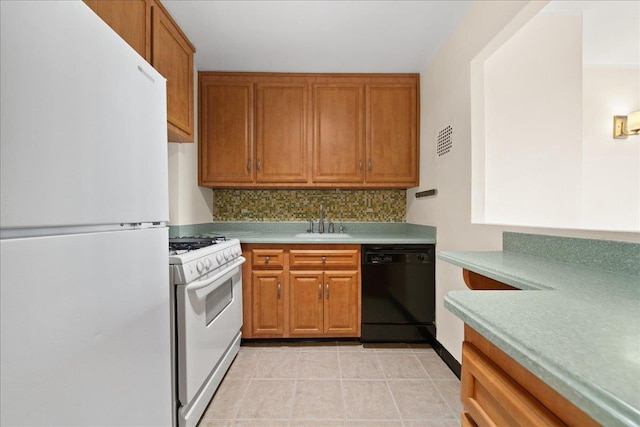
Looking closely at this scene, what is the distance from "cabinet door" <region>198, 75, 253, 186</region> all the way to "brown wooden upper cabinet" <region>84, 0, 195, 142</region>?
1.39 ft

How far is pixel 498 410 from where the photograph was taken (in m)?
0.61

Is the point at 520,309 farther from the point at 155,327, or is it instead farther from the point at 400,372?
the point at 400,372

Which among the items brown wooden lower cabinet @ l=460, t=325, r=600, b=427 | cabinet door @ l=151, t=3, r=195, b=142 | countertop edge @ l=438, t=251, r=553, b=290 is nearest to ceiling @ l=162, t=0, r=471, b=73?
cabinet door @ l=151, t=3, r=195, b=142

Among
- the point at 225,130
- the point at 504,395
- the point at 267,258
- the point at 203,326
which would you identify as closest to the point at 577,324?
the point at 504,395

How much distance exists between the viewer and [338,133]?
269 centimetres

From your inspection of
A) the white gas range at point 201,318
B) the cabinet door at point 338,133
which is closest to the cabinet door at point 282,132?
the cabinet door at point 338,133

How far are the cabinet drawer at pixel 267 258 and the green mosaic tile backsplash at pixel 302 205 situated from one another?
63cm

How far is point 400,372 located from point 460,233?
1056 millimetres

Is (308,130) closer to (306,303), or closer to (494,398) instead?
(306,303)

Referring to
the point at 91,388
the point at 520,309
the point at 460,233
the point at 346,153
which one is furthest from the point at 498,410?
the point at 346,153

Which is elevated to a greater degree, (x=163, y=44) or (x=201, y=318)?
(x=163, y=44)

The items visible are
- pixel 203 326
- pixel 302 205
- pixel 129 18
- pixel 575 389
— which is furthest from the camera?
pixel 302 205

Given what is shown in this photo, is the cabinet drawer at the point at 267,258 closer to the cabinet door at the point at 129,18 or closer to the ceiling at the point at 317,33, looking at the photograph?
the cabinet door at the point at 129,18

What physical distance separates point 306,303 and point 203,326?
0.98 m
